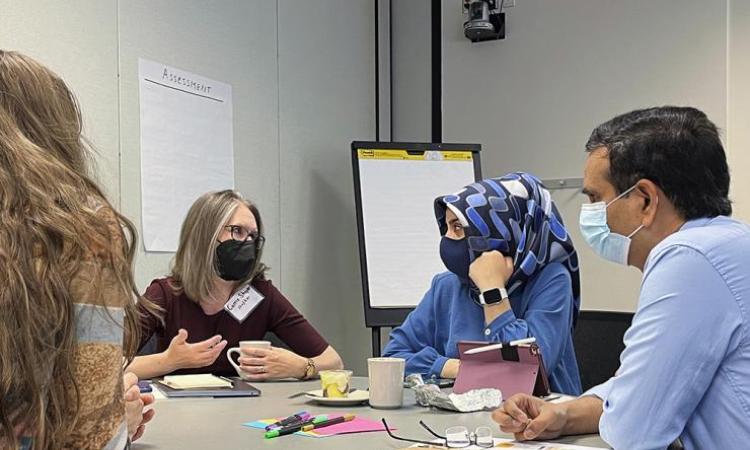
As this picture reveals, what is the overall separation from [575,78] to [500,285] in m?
2.30

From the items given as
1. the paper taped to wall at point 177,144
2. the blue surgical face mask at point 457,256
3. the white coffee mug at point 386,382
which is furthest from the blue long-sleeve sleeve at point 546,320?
the paper taped to wall at point 177,144

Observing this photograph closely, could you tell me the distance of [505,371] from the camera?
1.81 m

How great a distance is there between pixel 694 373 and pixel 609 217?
0.44 m

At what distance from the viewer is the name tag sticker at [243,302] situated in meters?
2.66

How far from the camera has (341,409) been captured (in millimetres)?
1772

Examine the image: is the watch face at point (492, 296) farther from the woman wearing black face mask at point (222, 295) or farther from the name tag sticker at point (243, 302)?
the name tag sticker at point (243, 302)

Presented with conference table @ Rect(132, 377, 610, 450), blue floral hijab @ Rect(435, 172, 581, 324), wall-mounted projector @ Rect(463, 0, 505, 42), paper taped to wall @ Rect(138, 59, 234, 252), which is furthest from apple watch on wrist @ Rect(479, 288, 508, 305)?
wall-mounted projector @ Rect(463, 0, 505, 42)

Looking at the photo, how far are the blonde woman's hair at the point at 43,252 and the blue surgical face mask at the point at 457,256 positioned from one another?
137 cm

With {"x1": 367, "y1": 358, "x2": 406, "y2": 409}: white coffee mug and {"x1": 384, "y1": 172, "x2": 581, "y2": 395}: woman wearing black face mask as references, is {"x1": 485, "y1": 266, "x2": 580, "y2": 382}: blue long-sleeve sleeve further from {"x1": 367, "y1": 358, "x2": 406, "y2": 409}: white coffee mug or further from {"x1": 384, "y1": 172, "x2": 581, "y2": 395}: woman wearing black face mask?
{"x1": 367, "y1": 358, "x2": 406, "y2": 409}: white coffee mug

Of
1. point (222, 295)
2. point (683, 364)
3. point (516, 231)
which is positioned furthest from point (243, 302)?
point (683, 364)

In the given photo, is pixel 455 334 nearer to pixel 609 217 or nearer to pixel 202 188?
pixel 609 217

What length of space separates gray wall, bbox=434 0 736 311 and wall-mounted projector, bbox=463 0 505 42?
5 centimetres

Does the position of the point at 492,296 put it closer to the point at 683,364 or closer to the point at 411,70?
the point at 683,364

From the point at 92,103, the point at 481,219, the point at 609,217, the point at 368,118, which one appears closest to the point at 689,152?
the point at 609,217
